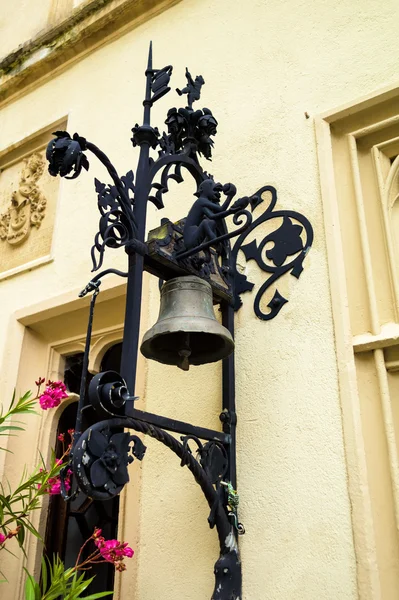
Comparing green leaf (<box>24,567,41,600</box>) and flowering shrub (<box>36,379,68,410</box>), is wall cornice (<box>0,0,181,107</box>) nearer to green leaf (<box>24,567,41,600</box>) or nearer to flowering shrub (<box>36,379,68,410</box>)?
flowering shrub (<box>36,379,68,410</box>)

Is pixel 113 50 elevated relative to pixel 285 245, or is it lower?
elevated

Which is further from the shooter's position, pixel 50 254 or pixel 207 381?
pixel 50 254

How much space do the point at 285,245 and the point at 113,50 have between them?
213cm

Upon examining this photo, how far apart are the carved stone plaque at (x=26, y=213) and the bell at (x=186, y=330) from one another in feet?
5.17

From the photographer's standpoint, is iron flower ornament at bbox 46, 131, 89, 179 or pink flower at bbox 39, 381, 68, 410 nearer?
iron flower ornament at bbox 46, 131, 89, 179

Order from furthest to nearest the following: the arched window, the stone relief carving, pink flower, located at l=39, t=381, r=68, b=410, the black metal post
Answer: the stone relief carving
the arched window
pink flower, located at l=39, t=381, r=68, b=410
the black metal post

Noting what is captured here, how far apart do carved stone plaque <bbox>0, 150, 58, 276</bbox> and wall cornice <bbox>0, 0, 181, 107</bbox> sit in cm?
63

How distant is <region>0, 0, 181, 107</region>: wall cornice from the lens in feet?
11.7

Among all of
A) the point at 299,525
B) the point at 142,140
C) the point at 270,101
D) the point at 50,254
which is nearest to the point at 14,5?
the point at 50,254

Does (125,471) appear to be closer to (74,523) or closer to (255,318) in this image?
(255,318)

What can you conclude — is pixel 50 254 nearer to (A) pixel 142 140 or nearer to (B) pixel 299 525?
(A) pixel 142 140

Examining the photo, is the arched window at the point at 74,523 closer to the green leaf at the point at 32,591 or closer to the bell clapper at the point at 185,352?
the green leaf at the point at 32,591

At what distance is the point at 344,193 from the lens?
2.20 meters

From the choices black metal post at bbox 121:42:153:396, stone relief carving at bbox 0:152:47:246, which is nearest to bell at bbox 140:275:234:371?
black metal post at bbox 121:42:153:396
